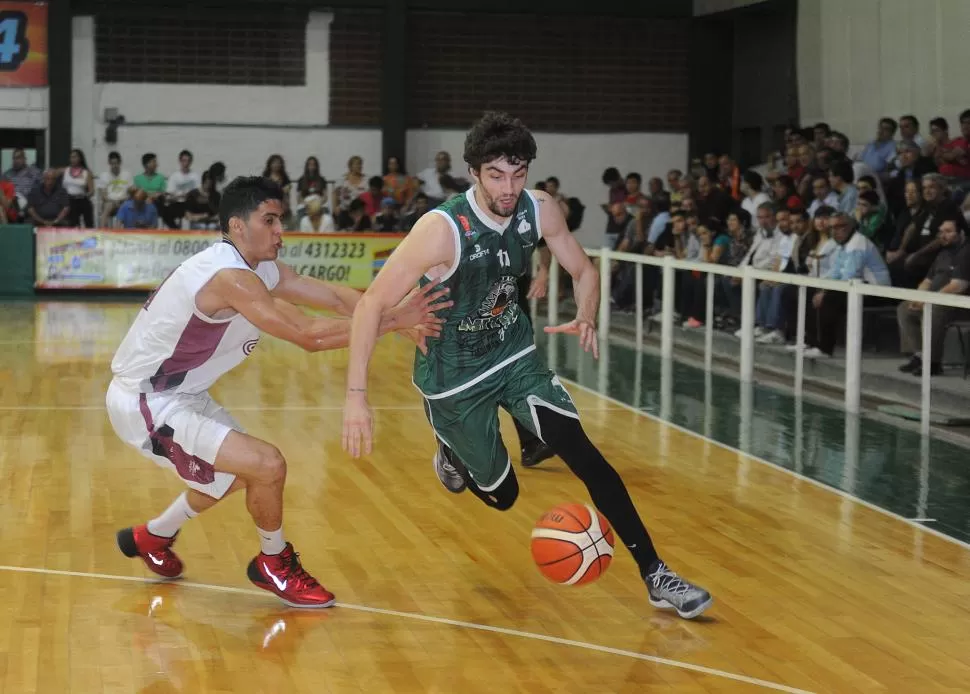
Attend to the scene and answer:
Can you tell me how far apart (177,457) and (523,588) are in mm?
1548

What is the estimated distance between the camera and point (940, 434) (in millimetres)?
10336

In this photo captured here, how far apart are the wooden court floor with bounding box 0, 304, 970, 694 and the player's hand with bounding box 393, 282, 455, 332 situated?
1.15 m

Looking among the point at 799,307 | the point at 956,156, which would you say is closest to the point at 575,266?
the point at 799,307

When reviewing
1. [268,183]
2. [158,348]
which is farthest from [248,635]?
[268,183]

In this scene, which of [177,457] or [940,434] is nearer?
[177,457]

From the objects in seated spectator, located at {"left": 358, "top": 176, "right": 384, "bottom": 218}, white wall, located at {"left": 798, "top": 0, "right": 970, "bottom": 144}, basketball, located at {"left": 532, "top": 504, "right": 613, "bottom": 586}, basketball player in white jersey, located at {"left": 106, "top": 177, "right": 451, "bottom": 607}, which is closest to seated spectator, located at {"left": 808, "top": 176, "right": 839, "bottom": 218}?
white wall, located at {"left": 798, "top": 0, "right": 970, "bottom": 144}

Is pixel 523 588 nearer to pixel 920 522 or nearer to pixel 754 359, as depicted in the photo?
pixel 920 522

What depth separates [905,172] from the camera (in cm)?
1584

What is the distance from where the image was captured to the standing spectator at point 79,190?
2261 cm

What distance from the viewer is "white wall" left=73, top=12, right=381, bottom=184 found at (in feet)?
83.5

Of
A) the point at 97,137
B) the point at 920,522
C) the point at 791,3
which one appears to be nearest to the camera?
the point at 920,522

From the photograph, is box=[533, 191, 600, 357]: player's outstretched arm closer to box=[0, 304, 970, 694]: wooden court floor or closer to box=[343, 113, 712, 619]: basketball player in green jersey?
box=[343, 113, 712, 619]: basketball player in green jersey

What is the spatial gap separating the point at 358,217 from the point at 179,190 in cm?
335

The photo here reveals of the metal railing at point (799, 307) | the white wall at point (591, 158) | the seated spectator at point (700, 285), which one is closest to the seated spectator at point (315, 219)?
the metal railing at point (799, 307)
